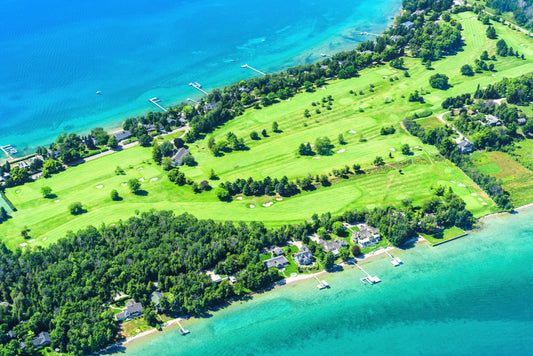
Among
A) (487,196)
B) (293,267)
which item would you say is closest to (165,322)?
(293,267)

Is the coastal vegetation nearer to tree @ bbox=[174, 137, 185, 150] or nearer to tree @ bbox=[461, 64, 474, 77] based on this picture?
tree @ bbox=[174, 137, 185, 150]

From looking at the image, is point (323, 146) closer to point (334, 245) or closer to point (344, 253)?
point (334, 245)

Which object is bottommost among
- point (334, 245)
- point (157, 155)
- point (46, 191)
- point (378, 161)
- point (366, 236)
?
point (366, 236)

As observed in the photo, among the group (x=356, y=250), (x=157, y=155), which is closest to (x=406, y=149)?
(x=356, y=250)

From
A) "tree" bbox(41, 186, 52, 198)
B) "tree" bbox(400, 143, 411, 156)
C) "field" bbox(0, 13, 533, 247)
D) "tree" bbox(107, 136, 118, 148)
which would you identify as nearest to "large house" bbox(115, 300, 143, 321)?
"field" bbox(0, 13, 533, 247)

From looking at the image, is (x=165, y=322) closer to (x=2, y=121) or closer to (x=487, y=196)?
(x=487, y=196)
